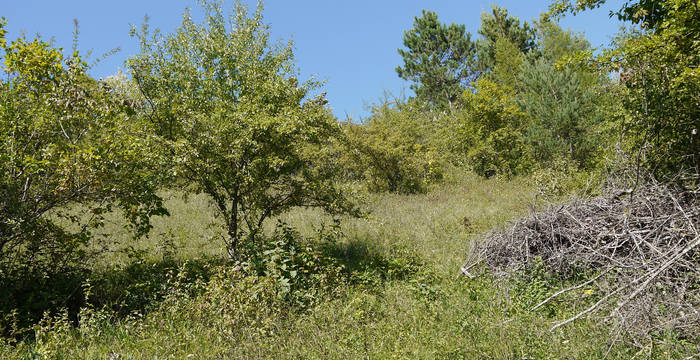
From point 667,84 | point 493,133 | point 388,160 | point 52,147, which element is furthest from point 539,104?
point 52,147

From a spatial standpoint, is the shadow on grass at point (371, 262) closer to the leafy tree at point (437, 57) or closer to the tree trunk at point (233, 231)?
the tree trunk at point (233, 231)

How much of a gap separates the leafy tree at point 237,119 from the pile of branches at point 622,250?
3.16 m

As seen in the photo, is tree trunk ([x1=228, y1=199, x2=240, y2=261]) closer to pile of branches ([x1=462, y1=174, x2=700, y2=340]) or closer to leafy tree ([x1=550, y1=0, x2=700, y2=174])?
pile of branches ([x1=462, y1=174, x2=700, y2=340])

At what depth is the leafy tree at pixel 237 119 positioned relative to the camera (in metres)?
6.93

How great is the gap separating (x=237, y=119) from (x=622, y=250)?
6342 millimetres

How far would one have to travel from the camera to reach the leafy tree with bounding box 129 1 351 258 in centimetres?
693

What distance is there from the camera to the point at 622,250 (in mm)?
6191

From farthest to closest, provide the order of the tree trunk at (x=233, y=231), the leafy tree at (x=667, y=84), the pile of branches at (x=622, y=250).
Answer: the tree trunk at (x=233, y=231) → the leafy tree at (x=667, y=84) → the pile of branches at (x=622, y=250)

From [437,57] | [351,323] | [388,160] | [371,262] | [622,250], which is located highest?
[437,57]

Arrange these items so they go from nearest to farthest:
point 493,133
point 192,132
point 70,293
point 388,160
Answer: point 70,293 < point 192,132 < point 388,160 < point 493,133

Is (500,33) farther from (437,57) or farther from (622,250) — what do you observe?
(622,250)

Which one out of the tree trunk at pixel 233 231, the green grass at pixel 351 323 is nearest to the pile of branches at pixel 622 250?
the green grass at pixel 351 323

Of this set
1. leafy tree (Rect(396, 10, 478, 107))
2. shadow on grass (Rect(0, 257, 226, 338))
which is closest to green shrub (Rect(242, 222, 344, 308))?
shadow on grass (Rect(0, 257, 226, 338))

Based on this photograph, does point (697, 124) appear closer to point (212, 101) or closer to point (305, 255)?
point (305, 255)
